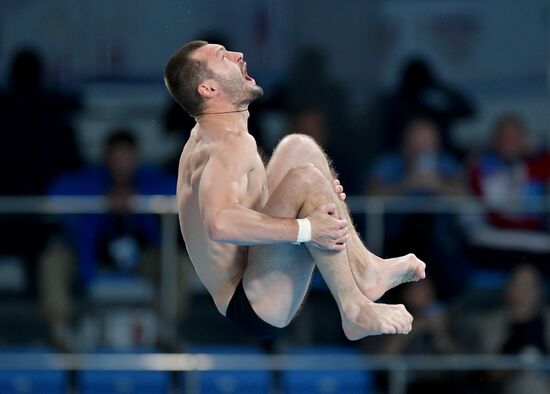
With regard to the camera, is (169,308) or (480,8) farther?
(480,8)

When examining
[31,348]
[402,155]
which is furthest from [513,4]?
[31,348]

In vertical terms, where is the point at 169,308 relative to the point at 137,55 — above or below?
below

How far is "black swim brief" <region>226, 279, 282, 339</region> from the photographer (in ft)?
16.8

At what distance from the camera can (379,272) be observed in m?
5.25

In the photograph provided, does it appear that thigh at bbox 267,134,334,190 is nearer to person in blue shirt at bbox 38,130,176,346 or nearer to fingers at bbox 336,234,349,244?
fingers at bbox 336,234,349,244

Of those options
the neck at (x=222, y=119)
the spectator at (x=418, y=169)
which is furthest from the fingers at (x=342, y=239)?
the spectator at (x=418, y=169)

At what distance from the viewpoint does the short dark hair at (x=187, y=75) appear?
5094 mm

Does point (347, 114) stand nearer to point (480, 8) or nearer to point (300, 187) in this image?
point (480, 8)

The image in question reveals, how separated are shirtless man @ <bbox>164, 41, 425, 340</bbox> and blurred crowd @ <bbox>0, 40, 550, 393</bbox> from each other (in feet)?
9.32

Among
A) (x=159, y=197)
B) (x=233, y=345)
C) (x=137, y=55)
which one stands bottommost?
(x=233, y=345)

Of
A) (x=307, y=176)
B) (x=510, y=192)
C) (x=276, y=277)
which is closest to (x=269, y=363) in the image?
(x=510, y=192)

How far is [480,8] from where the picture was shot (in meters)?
9.86

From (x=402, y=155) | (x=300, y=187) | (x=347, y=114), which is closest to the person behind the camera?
(x=300, y=187)

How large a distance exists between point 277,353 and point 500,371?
1.28 m
